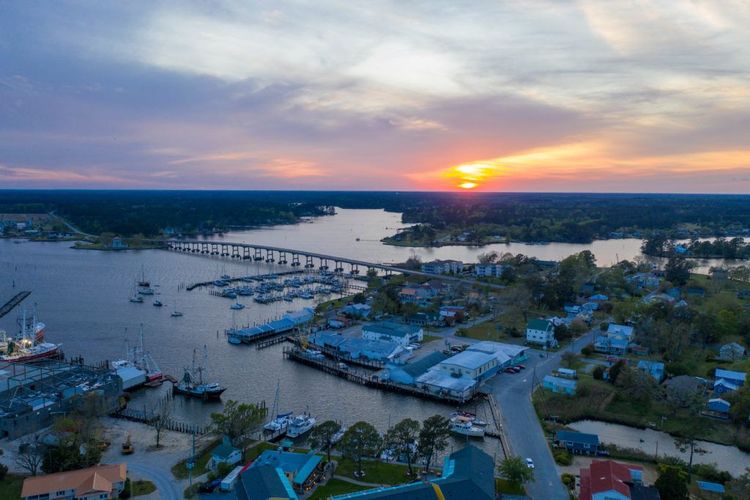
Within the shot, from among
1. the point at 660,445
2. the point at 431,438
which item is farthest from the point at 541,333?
the point at 431,438

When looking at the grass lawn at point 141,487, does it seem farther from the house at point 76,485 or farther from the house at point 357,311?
the house at point 357,311

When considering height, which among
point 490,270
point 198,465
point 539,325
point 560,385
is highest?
point 490,270

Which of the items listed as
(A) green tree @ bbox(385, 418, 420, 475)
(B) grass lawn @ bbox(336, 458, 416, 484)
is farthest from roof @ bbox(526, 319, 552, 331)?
(B) grass lawn @ bbox(336, 458, 416, 484)

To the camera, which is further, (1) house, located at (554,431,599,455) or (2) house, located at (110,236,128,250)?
(2) house, located at (110,236,128,250)

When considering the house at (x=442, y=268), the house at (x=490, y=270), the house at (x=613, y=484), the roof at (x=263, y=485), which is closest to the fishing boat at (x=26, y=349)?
the roof at (x=263, y=485)

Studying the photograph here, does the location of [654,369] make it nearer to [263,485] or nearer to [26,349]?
[263,485]

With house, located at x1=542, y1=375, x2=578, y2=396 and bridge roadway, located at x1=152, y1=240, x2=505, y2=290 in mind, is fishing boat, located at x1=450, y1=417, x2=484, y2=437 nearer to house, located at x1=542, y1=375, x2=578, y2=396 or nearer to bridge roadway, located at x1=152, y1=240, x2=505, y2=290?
house, located at x1=542, y1=375, x2=578, y2=396

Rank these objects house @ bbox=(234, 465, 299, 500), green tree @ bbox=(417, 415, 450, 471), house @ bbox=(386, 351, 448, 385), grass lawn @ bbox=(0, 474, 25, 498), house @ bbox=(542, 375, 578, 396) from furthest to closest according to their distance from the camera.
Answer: house @ bbox=(386, 351, 448, 385) < house @ bbox=(542, 375, 578, 396) < green tree @ bbox=(417, 415, 450, 471) < grass lawn @ bbox=(0, 474, 25, 498) < house @ bbox=(234, 465, 299, 500)
